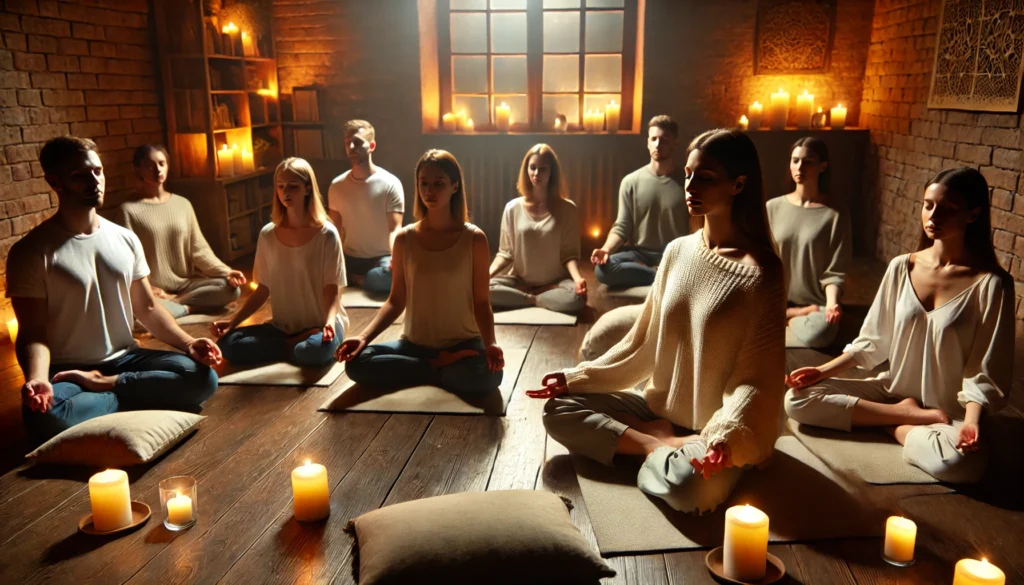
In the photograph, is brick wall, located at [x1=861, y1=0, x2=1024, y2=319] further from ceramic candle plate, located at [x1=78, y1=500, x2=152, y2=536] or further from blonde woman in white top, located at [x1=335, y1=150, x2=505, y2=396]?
ceramic candle plate, located at [x1=78, y1=500, x2=152, y2=536]

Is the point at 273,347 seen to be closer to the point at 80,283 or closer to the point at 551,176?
the point at 80,283

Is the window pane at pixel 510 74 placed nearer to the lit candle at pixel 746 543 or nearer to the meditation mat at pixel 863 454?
the meditation mat at pixel 863 454

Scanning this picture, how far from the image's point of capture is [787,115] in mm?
6070

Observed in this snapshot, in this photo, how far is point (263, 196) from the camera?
635 centimetres

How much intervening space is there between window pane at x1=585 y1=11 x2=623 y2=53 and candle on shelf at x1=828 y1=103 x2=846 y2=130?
173 centimetres

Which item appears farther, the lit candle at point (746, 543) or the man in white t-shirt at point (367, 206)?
the man in white t-shirt at point (367, 206)

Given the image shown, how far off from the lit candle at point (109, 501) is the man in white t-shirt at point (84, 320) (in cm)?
58

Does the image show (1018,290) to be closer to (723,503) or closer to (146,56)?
(723,503)

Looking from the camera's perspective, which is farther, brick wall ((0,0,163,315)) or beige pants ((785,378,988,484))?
brick wall ((0,0,163,315))

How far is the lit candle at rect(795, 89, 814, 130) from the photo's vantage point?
605 centimetres

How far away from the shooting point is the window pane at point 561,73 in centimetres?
643

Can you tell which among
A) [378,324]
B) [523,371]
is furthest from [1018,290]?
[378,324]

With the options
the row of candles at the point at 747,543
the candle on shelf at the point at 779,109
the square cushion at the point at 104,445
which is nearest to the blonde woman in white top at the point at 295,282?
the square cushion at the point at 104,445

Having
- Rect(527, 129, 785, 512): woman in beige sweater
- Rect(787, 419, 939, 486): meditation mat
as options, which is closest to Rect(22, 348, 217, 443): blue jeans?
Rect(527, 129, 785, 512): woman in beige sweater
